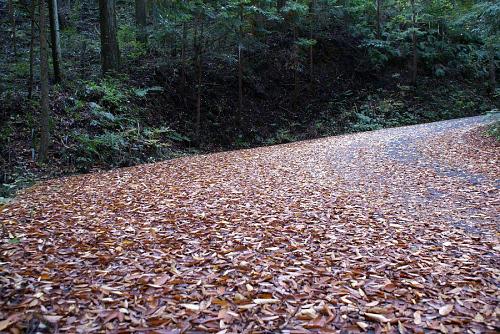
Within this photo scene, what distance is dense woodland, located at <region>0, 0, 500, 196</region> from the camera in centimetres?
990

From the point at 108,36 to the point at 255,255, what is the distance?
1180 centimetres

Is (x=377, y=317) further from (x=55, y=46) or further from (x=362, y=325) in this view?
(x=55, y=46)

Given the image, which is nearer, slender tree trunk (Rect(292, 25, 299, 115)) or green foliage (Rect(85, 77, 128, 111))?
green foliage (Rect(85, 77, 128, 111))

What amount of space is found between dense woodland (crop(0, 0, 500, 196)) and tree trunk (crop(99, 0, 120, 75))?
0.04 m

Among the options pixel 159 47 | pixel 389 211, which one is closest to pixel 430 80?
pixel 159 47

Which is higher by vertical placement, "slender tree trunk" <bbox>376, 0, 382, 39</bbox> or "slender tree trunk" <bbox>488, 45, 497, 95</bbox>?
"slender tree trunk" <bbox>376, 0, 382, 39</bbox>

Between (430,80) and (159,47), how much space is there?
15940 mm

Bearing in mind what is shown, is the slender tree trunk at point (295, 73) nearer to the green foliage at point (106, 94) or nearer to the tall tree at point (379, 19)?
the tall tree at point (379, 19)

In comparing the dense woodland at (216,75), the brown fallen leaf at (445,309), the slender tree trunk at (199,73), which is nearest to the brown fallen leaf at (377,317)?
the brown fallen leaf at (445,309)

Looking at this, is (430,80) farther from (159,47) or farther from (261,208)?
(261,208)

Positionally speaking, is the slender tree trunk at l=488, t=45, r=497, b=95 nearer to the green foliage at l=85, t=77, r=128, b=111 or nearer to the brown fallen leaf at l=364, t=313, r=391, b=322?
the green foliage at l=85, t=77, r=128, b=111

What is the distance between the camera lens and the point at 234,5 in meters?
13.9

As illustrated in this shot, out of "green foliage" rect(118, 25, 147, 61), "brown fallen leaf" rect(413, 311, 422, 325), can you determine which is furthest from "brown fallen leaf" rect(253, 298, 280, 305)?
"green foliage" rect(118, 25, 147, 61)

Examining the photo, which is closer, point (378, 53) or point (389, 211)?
point (389, 211)
